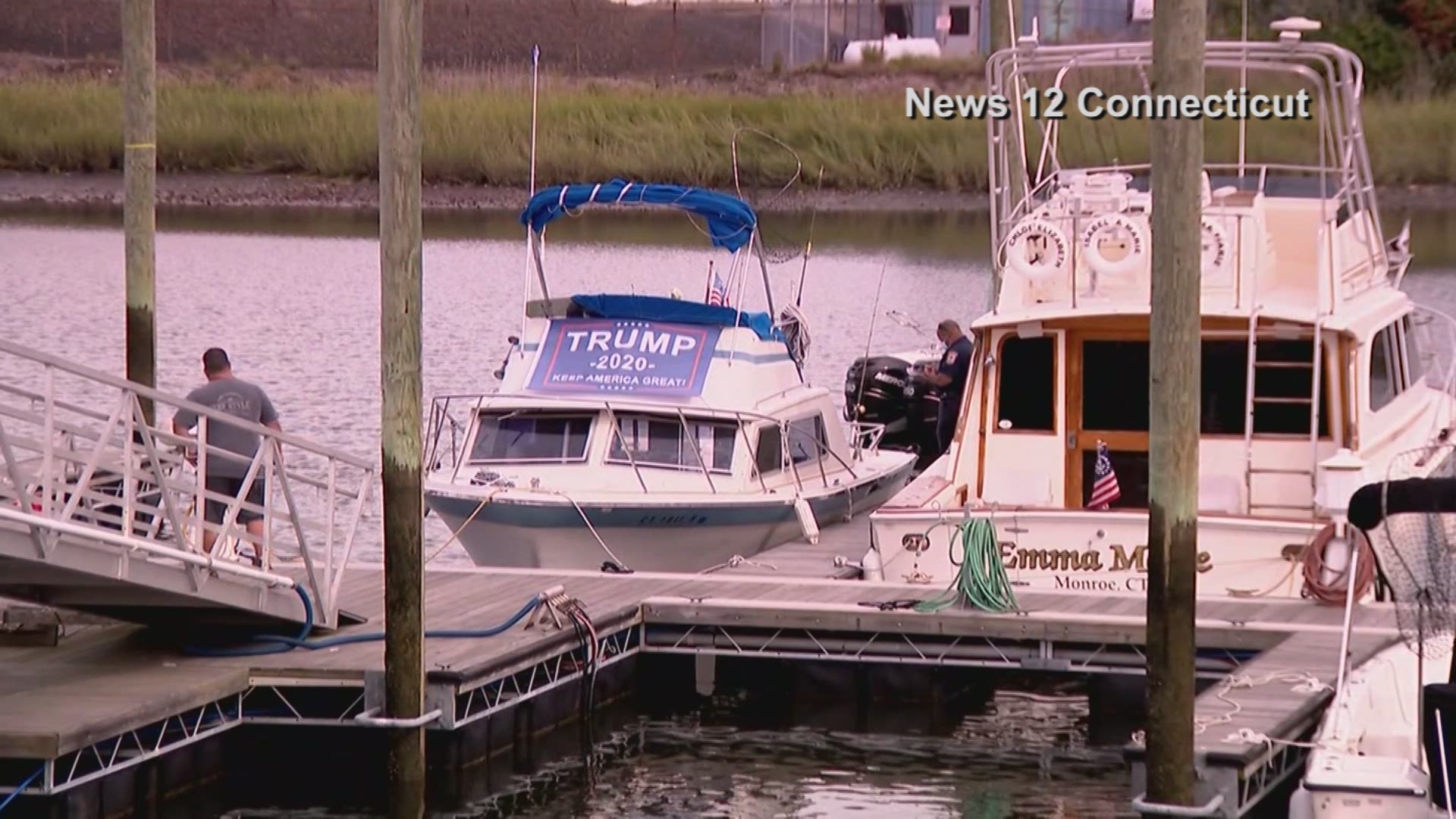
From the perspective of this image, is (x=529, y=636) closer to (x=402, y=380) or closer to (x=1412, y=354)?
(x=402, y=380)

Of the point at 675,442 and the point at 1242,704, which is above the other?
the point at 675,442

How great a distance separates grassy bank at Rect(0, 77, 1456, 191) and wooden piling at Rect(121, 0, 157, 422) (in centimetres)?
4502

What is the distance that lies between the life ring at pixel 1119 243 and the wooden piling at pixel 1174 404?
554cm

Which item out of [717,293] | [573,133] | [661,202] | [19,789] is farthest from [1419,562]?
[573,133]

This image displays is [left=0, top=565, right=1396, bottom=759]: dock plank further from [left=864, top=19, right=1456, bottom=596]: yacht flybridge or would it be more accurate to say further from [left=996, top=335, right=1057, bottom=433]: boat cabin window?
[left=996, top=335, right=1057, bottom=433]: boat cabin window

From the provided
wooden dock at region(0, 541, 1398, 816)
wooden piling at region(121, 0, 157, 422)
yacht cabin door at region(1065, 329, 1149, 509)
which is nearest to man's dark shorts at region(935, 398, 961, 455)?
Answer: yacht cabin door at region(1065, 329, 1149, 509)

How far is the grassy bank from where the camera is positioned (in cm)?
6719

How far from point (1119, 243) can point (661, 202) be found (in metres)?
4.46

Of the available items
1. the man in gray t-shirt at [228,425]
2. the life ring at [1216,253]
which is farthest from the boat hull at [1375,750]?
the man in gray t-shirt at [228,425]

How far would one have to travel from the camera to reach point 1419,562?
12.8 meters

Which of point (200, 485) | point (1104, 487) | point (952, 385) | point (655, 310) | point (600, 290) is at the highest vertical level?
point (600, 290)

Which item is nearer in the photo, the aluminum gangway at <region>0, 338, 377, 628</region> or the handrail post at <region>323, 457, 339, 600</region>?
the aluminum gangway at <region>0, 338, 377, 628</region>

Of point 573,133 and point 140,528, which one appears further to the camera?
point 573,133

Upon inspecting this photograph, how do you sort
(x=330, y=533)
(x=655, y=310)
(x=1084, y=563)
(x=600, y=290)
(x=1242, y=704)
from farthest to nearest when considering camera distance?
(x=600, y=290) < (x=655, y=310) < (x=1084, y=563) < (x=330, y=533) < (x=1242, y=704)
